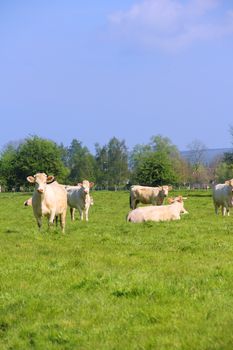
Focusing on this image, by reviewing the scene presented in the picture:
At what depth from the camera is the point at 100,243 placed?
15086 millimetres

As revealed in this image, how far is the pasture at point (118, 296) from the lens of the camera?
22.8 feet

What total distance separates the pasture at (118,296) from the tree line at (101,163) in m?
77.7

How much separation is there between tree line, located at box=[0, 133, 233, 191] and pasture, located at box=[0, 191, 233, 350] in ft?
255

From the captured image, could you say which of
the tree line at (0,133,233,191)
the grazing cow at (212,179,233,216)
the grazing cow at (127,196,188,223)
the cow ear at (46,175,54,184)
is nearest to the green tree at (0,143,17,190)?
the tree line at (0,133,233,191)

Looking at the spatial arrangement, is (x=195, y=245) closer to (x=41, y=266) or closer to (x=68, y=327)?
(x=41, y=266)

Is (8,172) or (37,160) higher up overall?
(37,160)

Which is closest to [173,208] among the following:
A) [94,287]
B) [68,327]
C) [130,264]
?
[130,264]

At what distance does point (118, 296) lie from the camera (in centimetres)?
864

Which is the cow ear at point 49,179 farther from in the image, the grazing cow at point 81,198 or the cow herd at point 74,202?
the grazing cow at point 81,198

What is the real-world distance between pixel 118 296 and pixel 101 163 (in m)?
146

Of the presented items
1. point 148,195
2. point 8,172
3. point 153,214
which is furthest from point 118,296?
point 8,172

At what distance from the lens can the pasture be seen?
6.95 m

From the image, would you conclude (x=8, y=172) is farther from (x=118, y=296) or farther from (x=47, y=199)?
(x=118, y=296)

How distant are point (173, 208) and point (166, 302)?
46.5 ft
